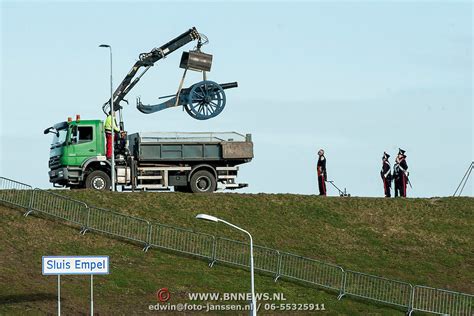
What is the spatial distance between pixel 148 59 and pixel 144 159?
636cm

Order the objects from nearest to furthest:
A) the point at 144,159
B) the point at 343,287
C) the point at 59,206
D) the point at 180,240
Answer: the point at 343,287, the point at 180,240, the point at 59,206, the point at 144,159

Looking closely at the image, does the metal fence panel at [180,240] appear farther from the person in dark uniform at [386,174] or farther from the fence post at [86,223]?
the person in dark uniform at [386,174]

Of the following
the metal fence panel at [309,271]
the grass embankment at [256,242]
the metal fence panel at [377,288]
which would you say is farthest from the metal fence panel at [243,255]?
the metal fence panel at [377,288]

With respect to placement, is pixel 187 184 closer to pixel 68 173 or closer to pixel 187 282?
pixel 68 173

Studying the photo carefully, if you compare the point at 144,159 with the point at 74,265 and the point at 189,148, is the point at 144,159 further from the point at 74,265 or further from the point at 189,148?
the point at 74,265

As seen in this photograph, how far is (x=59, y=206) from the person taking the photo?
48.2 meters

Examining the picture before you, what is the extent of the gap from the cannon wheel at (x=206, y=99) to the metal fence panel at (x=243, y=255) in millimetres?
10695

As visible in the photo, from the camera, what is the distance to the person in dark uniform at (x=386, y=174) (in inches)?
2186

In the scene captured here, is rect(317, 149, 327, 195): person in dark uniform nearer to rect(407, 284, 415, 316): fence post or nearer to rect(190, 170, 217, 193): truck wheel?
rect(190, 170, 217, 193): truck wheel

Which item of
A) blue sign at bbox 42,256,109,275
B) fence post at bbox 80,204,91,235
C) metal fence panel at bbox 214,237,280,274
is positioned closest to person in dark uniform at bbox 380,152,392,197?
metal fence panel at bbox 214,237,280,274

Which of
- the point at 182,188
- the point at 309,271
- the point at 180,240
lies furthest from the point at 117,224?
the point at 182,188

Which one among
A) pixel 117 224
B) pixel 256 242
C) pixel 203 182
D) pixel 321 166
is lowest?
pixel 256 242

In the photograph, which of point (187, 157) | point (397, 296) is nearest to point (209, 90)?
point (187, 157)

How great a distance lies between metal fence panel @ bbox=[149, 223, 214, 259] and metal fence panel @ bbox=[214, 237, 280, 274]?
1.35 ft
